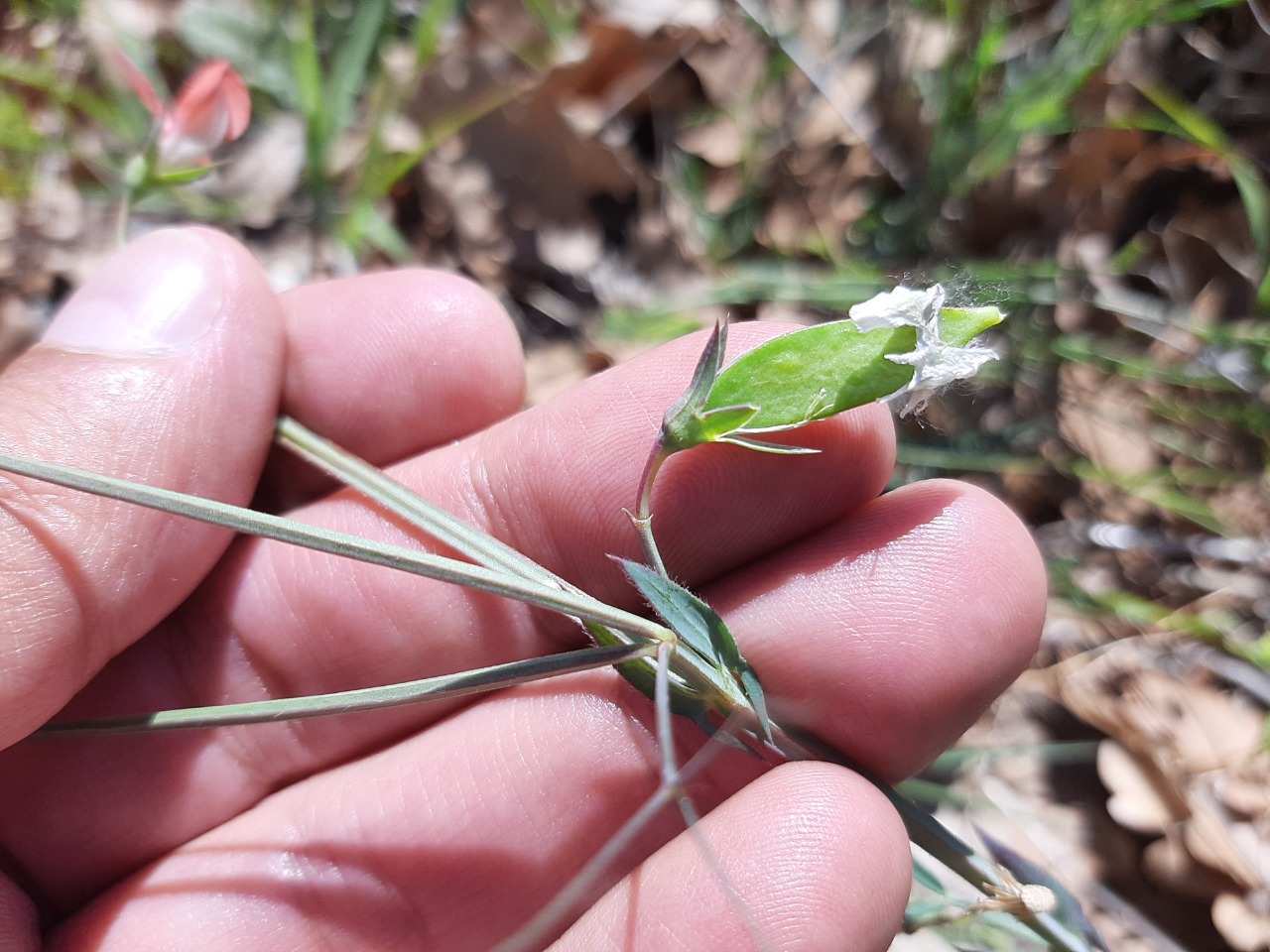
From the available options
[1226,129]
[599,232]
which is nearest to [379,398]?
[599,232]

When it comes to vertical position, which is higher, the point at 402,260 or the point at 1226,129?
the point at 1226,129

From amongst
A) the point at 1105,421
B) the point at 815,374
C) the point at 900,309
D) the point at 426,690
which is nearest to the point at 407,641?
the point at 426,690

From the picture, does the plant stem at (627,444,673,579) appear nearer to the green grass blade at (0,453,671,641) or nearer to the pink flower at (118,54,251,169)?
the green grass blade at (0,453,671,641)

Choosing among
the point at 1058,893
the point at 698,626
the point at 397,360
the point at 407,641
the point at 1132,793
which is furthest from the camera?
the point at 1132,793

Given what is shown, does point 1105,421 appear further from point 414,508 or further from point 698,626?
point 414,508

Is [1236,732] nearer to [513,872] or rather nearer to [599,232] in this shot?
[513,872]

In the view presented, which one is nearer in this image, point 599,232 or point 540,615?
point 540,615

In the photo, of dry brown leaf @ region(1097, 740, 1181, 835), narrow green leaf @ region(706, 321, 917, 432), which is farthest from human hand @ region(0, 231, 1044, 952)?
dry brown leaf @ region(1097, 740, 1181, 835)
